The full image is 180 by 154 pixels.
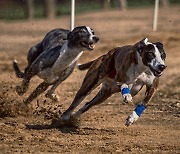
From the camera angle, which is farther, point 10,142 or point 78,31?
point 78,31

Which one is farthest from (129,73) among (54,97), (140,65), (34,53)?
(34,53)

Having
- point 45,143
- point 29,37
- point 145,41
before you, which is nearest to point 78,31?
point 145,41

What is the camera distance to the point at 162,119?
857cm

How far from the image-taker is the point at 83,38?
29.3 ft

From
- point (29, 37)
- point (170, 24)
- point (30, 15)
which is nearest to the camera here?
point (29, 37)

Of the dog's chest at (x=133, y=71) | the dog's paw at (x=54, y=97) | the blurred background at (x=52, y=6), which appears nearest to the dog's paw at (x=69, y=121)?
the dog's chest at (x=133, y=71)

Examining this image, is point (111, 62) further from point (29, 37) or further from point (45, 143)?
point (29, 37)

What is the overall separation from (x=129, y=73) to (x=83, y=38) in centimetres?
167

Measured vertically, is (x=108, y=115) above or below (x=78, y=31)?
below

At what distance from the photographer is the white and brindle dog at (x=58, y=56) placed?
8.98m

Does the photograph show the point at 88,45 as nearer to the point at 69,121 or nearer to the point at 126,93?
the point at 69,121

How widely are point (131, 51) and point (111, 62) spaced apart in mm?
491

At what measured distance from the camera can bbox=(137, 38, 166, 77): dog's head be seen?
713 cm

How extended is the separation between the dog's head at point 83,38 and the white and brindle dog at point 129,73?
0.83 metres
